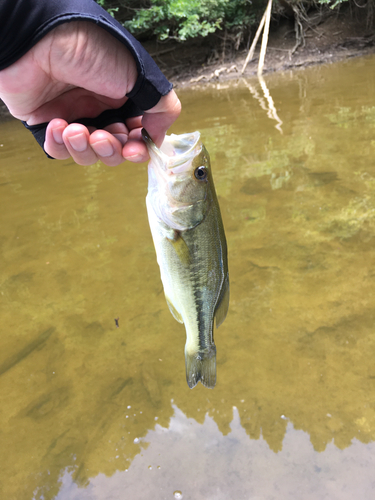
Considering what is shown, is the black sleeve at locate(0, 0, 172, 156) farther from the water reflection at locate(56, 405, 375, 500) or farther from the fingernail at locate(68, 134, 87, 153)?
the water reflection at locate(56, 405, 375, 500)

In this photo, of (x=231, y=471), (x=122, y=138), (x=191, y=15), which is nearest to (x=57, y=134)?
(x=122, y=138)

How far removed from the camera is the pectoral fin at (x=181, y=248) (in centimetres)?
163

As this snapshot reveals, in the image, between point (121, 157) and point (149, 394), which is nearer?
point (121, 157)

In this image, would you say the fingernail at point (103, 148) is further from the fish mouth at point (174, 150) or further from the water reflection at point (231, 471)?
the water reflection at point (231, 471)

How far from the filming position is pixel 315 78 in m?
12.3

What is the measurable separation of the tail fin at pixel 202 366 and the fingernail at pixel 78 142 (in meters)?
1.05

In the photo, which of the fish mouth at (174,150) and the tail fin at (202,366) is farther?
the tail fin at (202,366)

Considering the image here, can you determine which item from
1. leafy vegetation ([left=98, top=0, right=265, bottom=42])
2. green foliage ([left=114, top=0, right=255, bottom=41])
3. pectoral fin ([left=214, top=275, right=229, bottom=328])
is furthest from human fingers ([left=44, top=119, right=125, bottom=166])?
green foliage ([left=114, top=0, right=255, bottom=41])

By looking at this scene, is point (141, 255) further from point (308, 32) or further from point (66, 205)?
point (308, 32)

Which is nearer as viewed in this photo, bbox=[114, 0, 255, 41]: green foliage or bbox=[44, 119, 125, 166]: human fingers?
bbox=[44, 119, 125, 166]: human fingers

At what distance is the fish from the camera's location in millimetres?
1596

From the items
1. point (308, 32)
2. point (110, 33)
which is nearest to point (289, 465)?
point (110, 33)

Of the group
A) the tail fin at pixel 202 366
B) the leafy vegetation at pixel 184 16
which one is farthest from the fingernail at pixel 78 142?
the leafy vegetation at pixel 184 16

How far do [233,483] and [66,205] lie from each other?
4.04 m
